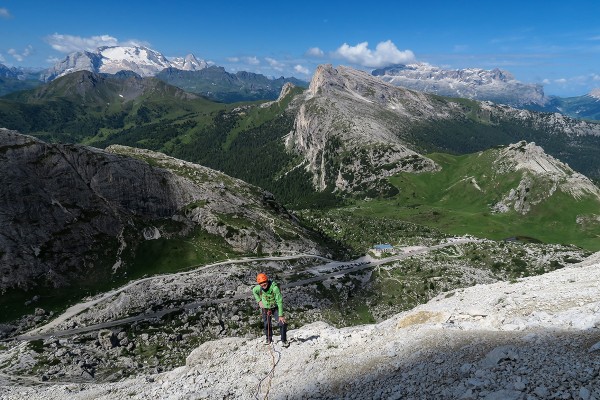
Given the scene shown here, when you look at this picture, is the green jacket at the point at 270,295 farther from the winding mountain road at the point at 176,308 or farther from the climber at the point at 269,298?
the winding mountain road at the point at 176,308

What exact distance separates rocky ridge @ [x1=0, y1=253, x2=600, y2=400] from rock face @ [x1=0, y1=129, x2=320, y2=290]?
62202 mm

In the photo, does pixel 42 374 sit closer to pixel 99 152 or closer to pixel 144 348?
pixel 144 348

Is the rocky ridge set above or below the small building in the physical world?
above

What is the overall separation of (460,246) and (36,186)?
13471 cm

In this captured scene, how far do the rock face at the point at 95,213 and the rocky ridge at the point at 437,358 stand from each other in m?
62.2

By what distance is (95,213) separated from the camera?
106062 mm

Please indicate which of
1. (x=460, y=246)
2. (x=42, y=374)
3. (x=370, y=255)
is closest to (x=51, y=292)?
(x=42, y=374)

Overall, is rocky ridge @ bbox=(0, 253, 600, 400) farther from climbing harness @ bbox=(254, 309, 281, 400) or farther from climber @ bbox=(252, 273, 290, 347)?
climber @ bbox=(252, 273, 290, 347)

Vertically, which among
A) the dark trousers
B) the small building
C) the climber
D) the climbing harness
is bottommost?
the small building

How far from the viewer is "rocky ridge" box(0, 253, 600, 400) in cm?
1759

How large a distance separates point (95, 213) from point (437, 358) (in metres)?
104

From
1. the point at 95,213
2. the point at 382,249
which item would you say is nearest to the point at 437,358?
the point at 95,213

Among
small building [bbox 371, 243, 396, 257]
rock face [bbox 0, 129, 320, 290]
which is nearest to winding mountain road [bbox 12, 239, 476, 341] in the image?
small building [bbox 371, 243, 396, 257]

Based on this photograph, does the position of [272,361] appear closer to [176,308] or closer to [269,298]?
[269,298]
